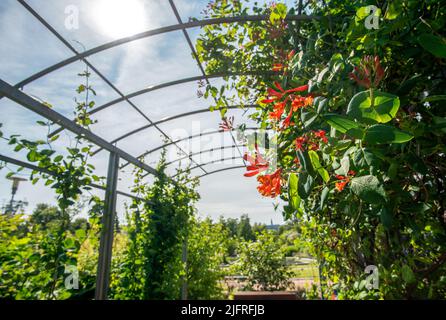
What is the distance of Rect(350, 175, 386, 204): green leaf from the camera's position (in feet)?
1.87

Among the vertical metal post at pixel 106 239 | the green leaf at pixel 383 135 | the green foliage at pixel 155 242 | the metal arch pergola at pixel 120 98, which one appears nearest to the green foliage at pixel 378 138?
the green leaf at pixel 383 135

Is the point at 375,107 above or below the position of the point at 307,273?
above

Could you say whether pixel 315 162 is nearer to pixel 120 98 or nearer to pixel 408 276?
pixel 408 276

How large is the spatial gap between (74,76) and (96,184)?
220 cm

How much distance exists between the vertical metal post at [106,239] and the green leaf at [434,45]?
289 cm

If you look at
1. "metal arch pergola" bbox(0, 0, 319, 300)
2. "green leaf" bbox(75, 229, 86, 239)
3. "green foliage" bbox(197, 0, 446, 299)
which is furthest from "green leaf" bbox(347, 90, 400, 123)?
"green leaf" bbox(75, 229, 86, 239)

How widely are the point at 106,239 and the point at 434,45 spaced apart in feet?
9.77

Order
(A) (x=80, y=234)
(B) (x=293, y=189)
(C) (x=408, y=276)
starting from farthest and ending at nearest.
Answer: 1. (A) (x=80, y=234)
2. (C) (x=408, y=276)
3. (B) (x=293, y=189)

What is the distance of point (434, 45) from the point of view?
61cm

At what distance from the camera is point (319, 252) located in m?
2.59

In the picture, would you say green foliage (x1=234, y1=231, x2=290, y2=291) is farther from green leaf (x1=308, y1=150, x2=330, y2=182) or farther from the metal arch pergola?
green leaf (x1=308, y1=150, x2=330, y2=182)

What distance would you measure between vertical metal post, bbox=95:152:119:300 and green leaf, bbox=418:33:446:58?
2.89m

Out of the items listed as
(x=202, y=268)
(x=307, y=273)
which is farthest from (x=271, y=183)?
(x=307, y=273)
